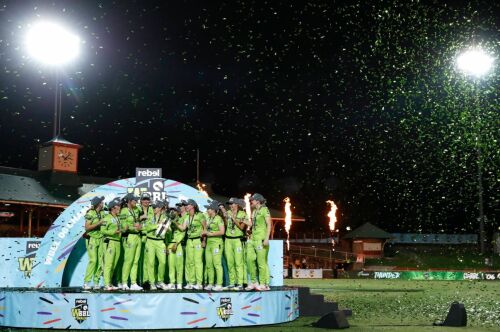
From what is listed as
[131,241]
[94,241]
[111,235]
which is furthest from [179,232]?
[94,241]

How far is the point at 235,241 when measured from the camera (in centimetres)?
1520

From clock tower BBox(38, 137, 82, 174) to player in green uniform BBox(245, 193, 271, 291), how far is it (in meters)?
36.7

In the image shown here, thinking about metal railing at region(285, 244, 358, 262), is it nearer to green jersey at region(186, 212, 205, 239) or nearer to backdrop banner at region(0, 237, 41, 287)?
backdrop banner at region(0, 237, 41, 287)

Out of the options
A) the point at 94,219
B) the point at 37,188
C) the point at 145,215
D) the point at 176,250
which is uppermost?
the point at 37,188

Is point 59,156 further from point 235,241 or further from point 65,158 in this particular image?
point 235,241

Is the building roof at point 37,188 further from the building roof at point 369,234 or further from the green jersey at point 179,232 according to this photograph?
the building roof at point 369,234

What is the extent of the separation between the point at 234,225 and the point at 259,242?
80 centimetres

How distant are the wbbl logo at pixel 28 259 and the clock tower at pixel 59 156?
29.5 metres

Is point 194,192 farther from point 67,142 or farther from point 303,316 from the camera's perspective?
point 67,142

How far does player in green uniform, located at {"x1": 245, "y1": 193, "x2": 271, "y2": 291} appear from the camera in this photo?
14828mm

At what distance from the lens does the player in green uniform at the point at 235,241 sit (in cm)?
1509

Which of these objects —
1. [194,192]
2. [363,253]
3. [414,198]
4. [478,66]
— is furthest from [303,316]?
[414,198]

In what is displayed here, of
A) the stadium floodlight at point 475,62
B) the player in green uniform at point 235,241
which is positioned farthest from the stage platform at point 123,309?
the stadium floodlight at point 475,62

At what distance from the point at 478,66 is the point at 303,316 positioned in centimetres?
1987
